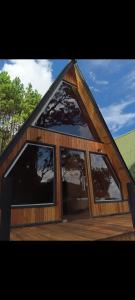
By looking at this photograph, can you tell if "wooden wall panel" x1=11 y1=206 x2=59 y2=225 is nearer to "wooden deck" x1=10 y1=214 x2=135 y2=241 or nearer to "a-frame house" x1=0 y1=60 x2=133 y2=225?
"a-frame house" x1=0 y1=60 x2=133 y2=225

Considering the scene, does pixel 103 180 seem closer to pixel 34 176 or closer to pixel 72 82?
pixel 34 176

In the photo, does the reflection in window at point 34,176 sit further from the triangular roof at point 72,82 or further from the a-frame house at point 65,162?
the triangular roof at point 72,82

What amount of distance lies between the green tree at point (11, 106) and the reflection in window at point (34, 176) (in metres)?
12.0

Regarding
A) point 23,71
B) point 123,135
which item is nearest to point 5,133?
point 23,71

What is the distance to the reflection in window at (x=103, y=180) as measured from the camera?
23.5 feet

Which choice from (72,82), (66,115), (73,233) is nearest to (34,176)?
(73,233)

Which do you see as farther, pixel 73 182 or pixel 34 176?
pixel 73 182

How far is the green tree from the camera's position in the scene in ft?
57.0

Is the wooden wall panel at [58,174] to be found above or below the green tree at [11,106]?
below

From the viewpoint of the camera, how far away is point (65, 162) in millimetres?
6453

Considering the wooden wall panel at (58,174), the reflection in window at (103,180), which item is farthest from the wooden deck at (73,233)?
the reflection in window at (103,180)

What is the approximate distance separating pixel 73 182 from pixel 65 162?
724mm

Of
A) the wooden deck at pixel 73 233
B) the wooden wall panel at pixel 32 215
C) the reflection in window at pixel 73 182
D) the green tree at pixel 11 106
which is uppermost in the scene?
the green tree at pixel 11 106
